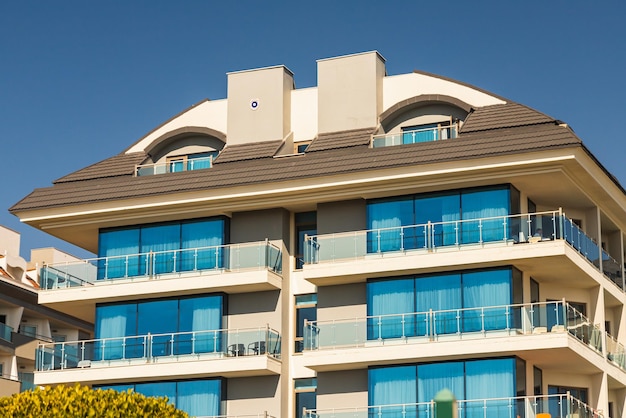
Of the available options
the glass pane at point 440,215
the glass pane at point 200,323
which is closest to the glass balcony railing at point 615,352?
the glass pane at point 440,215

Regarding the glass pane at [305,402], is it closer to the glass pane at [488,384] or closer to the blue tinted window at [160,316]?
the blue tinted window at [160,316]

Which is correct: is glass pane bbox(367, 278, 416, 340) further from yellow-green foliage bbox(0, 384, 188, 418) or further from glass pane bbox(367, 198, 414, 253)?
yellow-green foliage bbox(0, 384, 188, 418)

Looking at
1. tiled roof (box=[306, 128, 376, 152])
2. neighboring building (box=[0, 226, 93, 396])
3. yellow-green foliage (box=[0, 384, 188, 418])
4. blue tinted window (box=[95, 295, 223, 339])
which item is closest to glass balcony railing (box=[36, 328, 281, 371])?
blue tinted window (box=[95, 295, 223, 339])

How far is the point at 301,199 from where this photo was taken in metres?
35.4

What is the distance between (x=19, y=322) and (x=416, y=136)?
26480 mm

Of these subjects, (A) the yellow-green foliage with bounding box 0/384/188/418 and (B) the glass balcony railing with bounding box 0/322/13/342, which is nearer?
(A) the yellow-green foliage with bounding box 0/384/188/418

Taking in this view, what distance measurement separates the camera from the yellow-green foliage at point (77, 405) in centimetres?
2673

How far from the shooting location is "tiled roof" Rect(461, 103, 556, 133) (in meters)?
33.3

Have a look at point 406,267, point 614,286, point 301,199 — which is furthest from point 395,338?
point 614,286

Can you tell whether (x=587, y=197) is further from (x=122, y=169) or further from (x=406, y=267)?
(x=122, y=169)

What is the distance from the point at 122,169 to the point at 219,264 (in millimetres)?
5623

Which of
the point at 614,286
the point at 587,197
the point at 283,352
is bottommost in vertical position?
the point at 283,352

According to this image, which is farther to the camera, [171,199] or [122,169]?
[122,169]

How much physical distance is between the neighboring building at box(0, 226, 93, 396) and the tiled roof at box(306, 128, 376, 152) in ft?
67.4
